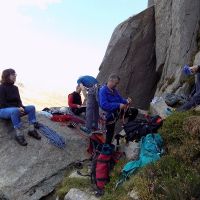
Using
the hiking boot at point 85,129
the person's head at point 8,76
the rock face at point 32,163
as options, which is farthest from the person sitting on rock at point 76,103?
the person's head at point 8,76

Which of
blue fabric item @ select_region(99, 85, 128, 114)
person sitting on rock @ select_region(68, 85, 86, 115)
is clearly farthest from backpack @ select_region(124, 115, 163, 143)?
person sitting on rock @ select_region(68, 85, 86, 115)

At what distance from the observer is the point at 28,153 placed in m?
17.2

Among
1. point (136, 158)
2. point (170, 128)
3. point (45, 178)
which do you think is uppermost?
point (170, 128)

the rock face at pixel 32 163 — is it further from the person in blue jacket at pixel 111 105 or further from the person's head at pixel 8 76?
the person in blue jacket at pixel 111 105

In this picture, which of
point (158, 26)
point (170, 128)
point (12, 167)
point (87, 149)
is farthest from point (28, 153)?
point (158, 26)

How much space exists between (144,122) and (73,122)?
573 centimetres

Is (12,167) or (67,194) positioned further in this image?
(12,167)

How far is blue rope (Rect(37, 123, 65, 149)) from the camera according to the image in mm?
17875

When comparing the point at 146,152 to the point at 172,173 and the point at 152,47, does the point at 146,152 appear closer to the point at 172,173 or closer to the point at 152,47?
the point at 172,173

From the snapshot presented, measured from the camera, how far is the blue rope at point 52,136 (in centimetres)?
1788

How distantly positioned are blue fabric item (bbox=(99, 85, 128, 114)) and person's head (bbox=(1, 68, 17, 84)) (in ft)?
11.2

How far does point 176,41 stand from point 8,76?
9.03m

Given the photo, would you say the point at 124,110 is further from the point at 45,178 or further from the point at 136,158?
the point at 45,178

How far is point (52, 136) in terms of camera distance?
18.0 metres
